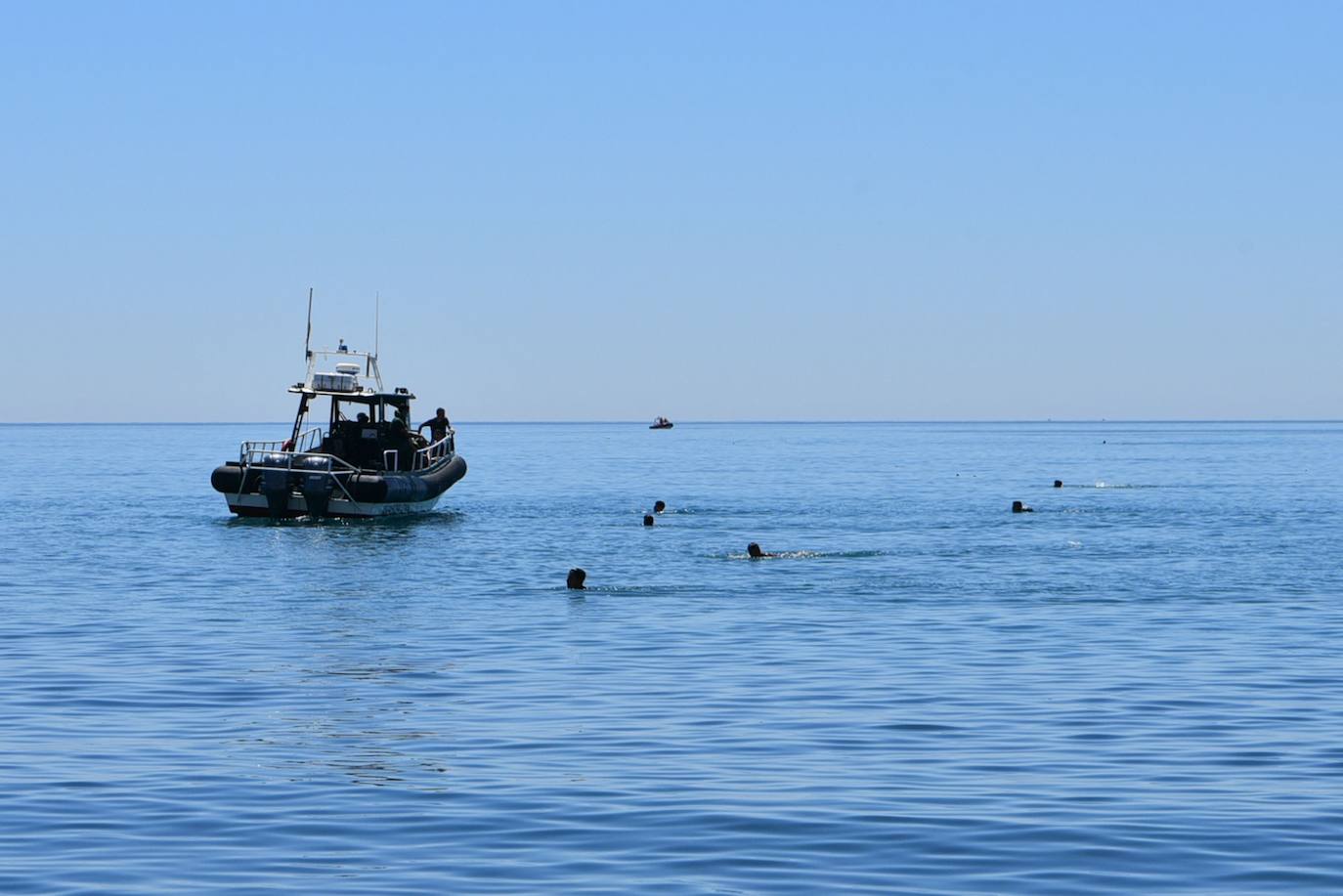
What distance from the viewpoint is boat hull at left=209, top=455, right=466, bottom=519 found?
50344mm

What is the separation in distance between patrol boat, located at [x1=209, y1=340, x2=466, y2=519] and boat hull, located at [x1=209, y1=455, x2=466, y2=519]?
0.03 meters

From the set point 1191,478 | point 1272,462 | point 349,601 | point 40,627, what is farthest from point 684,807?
point 1272,462

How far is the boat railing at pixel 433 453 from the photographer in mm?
54938

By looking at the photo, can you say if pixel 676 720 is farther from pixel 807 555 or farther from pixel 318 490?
pixel 318 490

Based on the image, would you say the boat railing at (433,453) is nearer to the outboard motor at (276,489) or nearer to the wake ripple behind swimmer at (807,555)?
the outboard motor at (276,489)

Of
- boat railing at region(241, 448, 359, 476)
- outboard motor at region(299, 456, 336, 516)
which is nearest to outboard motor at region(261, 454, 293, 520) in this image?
boat railing at region(241, 448, 359, 476)

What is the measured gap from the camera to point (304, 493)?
50156mm

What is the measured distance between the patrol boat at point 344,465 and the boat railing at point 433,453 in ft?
0.14

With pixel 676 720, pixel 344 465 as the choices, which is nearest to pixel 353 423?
pixel 344 465

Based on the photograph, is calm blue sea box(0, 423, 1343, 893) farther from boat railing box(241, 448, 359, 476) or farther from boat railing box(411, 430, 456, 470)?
boat railing box(411, 430, 456, 470)

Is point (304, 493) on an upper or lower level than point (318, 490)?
lower

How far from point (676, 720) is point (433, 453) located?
4028cm

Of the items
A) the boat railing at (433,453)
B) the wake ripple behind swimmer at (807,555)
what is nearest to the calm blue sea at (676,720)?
the wake ripple behind swimmer at (807,555)

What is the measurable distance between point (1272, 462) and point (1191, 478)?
3274cm
